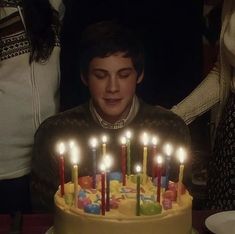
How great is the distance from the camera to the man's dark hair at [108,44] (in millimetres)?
1569

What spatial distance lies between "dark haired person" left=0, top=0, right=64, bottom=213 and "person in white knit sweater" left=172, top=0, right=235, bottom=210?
1.31 feet

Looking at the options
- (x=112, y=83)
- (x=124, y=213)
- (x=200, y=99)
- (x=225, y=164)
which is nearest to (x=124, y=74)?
(x=112, y=83)

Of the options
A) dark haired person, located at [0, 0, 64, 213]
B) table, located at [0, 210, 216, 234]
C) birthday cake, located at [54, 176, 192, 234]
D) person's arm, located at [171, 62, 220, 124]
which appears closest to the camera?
birthday cake, located at [54, 176, 192, 234]

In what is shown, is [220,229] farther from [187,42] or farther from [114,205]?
[187,42]

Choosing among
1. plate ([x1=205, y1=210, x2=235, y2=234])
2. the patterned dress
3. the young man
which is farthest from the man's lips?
plate ([x1=205, y1=210, x2=235, y2=234])

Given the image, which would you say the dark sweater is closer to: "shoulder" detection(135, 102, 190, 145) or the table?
"shoulder" detection(135, 102, 190, 145)

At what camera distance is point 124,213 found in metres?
1.17

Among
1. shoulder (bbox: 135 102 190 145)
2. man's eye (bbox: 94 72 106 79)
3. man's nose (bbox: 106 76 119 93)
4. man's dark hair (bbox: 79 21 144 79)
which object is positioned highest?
man's dark hair (bbox: 79 21 144 79)

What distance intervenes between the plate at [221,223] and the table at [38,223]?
2cm

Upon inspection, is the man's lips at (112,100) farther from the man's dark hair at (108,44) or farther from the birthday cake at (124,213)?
the birthday cake at (124,213)

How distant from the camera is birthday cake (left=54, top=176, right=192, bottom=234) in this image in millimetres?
1141

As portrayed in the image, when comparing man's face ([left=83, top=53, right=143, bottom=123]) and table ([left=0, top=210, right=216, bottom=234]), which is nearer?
table ([left=0, top=210, right=216, bottom=234])

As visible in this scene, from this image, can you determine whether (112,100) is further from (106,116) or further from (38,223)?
(38,223)

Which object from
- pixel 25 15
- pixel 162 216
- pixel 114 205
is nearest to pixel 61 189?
pixel 114 205
